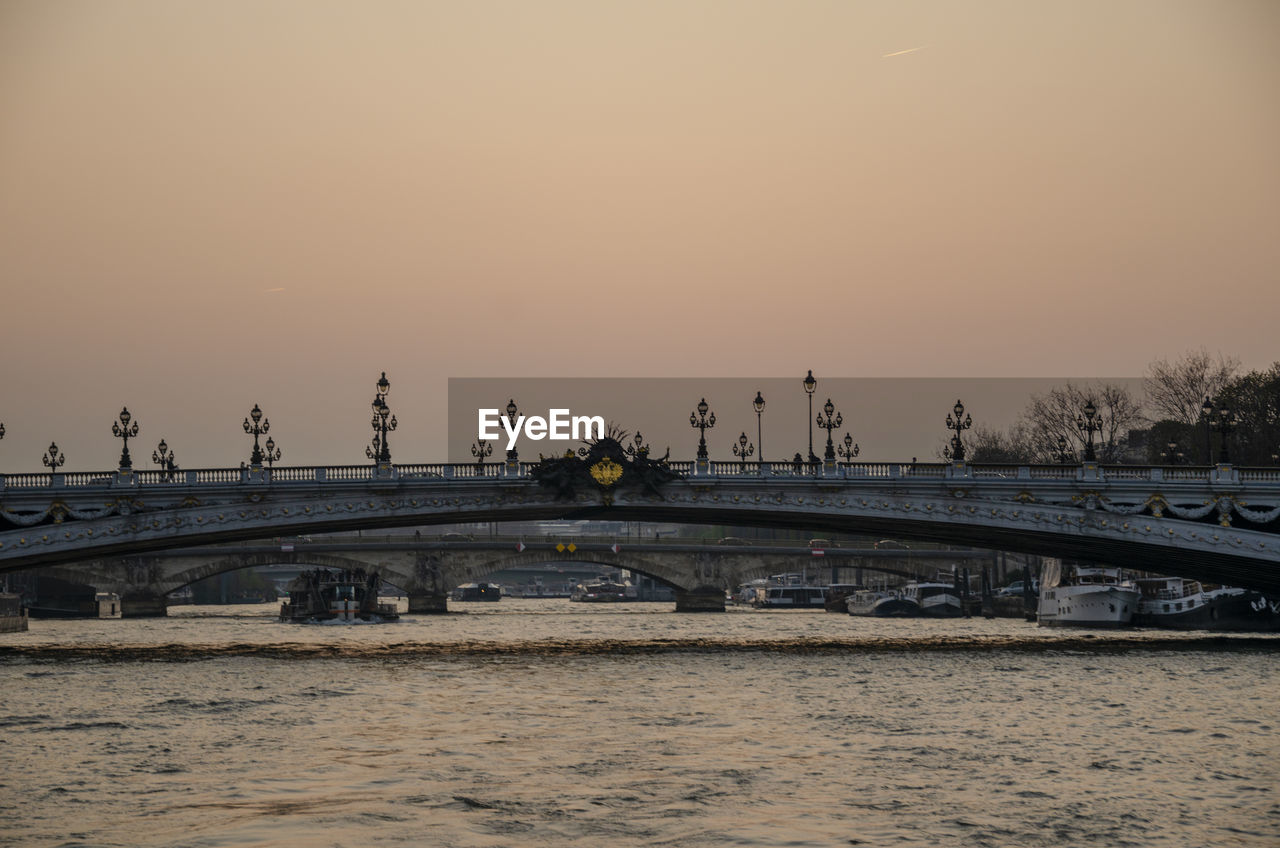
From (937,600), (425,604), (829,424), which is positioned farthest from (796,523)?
(425,604)

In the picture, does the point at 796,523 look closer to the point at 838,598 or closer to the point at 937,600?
the point at 937,600

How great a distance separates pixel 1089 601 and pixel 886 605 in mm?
36356

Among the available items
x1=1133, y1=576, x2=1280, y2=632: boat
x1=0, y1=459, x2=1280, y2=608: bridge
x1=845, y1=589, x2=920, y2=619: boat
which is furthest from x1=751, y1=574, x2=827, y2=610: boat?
x1=0, y1=459, x2=1280, y2=608: bridge

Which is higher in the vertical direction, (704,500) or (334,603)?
(704,500)

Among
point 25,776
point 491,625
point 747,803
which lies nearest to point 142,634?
point 491,625

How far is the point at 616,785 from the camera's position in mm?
31750

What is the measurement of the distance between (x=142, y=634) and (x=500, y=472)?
32429 millimetres

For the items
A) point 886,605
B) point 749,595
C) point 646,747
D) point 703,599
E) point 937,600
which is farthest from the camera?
point 749,595

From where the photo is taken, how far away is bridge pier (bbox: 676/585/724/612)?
464ft

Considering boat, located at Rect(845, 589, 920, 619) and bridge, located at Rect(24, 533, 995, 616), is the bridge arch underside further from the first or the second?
bridge, located at Rect(24, 533, 995, 616)

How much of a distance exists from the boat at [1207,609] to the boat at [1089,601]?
48.8 inches

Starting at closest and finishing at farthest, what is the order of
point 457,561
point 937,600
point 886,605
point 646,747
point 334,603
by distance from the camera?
point 646,747
point 334,603
point 937,600
point 886,605
point 457,561

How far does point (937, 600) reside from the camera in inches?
5020

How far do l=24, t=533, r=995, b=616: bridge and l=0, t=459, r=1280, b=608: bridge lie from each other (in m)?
57.3
